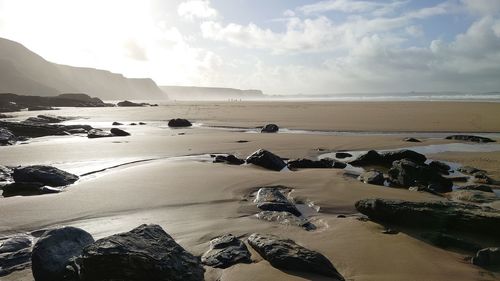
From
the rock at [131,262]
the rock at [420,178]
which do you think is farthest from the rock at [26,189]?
the rock at [420,178]

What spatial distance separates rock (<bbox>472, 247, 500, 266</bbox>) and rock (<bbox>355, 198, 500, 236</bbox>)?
809mm

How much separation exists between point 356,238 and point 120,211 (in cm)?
363

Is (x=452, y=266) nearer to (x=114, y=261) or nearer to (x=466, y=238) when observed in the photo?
(x=466, y=238)

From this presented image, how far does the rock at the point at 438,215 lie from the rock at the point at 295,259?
196cm

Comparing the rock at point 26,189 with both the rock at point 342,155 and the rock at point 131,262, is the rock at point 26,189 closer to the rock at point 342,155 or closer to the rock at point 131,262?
the rock at point 131,262

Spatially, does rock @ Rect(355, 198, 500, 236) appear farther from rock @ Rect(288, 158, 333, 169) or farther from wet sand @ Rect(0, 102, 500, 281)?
rock @ Rect(288, 158, 333, 169)

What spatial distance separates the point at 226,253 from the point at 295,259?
2.60 ft

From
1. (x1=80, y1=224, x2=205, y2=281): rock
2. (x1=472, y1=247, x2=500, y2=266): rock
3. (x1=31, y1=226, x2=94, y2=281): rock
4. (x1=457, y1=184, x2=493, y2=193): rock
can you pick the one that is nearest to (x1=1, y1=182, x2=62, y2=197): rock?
(x1=31, y1=226, x2=94, y2=281): rock

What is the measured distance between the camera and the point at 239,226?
17.4 feet

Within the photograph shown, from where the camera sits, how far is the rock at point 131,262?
11.0 feet

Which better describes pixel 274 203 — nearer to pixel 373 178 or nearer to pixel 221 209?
pixel 221 209

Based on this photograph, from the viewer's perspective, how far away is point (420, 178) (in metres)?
7.99

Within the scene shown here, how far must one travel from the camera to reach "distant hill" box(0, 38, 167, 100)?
115 meters

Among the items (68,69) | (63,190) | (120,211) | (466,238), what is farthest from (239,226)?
(68,69)
